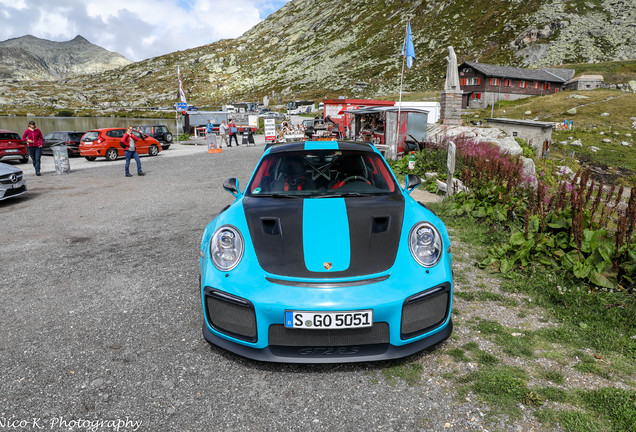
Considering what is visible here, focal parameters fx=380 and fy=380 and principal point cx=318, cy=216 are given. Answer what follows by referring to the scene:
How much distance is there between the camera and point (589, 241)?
14.4 ft

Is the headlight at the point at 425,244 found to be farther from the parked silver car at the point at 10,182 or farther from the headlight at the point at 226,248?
the parked silver car at the point at 10,182

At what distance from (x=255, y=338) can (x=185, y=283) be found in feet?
7.37

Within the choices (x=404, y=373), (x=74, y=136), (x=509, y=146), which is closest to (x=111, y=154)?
(x=74, y=136)

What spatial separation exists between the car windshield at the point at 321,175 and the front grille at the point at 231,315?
4.43ft

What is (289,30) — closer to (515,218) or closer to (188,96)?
(188,96)

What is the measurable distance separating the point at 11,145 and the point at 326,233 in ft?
70.9

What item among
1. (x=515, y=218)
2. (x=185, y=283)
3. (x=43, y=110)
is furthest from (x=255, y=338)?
(x=43, y=110)

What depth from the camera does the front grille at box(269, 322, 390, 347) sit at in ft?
8.80

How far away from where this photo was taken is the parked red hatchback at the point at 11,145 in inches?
714

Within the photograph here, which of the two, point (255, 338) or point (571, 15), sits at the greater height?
point (571, 15)

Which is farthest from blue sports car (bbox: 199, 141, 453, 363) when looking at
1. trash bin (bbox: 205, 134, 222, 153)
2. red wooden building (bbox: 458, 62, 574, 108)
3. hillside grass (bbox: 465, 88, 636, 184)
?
red wooden building (bbox: 458, 62, 574, 108)

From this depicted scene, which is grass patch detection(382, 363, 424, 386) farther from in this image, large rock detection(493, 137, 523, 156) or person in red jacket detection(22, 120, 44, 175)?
person in red jacket detection(22, 120, 44, 175)

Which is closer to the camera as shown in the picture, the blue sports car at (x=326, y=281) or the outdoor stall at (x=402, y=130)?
the blue sports car at (x=326, y=281)

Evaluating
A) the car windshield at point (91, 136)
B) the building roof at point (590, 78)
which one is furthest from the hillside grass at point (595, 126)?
the car windshield at point (91, 136)
